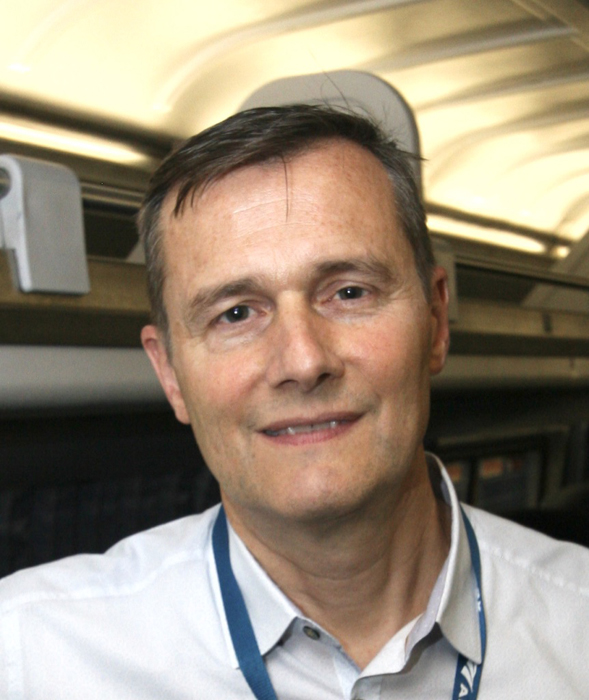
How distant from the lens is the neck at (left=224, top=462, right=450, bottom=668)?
60.2 inches

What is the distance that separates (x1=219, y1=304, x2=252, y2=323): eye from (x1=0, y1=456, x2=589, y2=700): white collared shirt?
441 millimetres

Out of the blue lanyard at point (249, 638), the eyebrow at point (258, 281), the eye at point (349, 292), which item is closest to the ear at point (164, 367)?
the eyebrow at point (258, 281)

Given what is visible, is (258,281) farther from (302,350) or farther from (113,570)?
(113,570)

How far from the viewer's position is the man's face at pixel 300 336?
143 cm

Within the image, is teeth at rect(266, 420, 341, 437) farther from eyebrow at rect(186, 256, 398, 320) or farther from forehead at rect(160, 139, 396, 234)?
forehead at rect(160, 139, 396, 234)

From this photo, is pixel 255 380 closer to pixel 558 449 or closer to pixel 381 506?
pixel 381 506

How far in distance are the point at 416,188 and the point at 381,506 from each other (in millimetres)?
624

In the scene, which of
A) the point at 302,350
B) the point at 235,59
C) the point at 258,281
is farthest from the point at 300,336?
the point at 235,59

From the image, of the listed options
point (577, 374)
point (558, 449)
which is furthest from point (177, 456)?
point (558, 449)

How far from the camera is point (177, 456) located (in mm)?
2301

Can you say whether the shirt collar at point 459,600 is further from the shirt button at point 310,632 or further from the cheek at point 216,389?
the cheek at point 216,389

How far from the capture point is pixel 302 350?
4.50ft

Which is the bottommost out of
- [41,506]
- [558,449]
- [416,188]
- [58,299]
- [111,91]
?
[558,449]

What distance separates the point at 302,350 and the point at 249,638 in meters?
0.52
